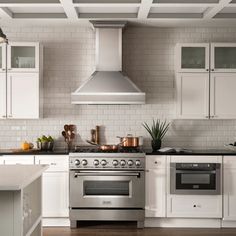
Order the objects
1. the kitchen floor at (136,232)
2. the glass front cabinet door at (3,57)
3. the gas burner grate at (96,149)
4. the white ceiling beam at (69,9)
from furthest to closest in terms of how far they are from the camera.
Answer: the glass front cabinet door at (3,57) < the gas burner grate at (96,149) < the kitchen floor at (136,232) < the white ceiling beam at (69,9)

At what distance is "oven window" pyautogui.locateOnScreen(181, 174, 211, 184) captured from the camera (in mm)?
5926

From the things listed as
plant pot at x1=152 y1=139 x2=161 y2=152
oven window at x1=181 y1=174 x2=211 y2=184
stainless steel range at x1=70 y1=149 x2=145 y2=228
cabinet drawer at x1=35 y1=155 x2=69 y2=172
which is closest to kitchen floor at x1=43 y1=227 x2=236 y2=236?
stainless steel range at x1=70 y1=149 x2=145 y2=228

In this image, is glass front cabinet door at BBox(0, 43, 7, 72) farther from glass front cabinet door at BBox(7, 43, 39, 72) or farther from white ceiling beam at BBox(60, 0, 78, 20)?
white ceiling beam at BBox(60, 0, 78, 20)

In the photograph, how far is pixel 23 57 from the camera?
626 cm

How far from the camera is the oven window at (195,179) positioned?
233 inches

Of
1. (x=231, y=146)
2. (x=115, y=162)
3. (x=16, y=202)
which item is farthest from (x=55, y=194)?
(x=16, y=202)

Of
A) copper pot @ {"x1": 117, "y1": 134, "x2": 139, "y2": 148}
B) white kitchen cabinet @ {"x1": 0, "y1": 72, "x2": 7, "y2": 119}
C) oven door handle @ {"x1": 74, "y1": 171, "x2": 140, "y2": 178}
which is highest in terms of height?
white kitchen cabinet @ {"x1": 0, "y1": 72, "x2": 7, "y2": 119}

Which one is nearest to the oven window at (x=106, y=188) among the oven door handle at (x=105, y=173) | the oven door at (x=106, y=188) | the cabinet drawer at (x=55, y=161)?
the oven door at (x=106, y=188)

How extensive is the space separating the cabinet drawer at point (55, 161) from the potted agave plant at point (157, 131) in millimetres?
1297

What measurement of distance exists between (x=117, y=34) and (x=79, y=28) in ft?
2.22

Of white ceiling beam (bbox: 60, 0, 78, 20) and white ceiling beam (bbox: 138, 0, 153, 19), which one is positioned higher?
white ceiling beam (bbox: 138, 0, 153, 19)

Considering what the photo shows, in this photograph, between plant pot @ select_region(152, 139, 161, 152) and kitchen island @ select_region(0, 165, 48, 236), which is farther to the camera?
plant pot @ select_region(152, 139, 161, 152)

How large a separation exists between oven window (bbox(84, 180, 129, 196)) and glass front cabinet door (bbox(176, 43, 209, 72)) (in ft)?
6.01

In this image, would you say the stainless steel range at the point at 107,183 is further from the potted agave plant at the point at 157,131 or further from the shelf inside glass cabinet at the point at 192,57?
the shelf inside glass cabinet at the point at 192,57
